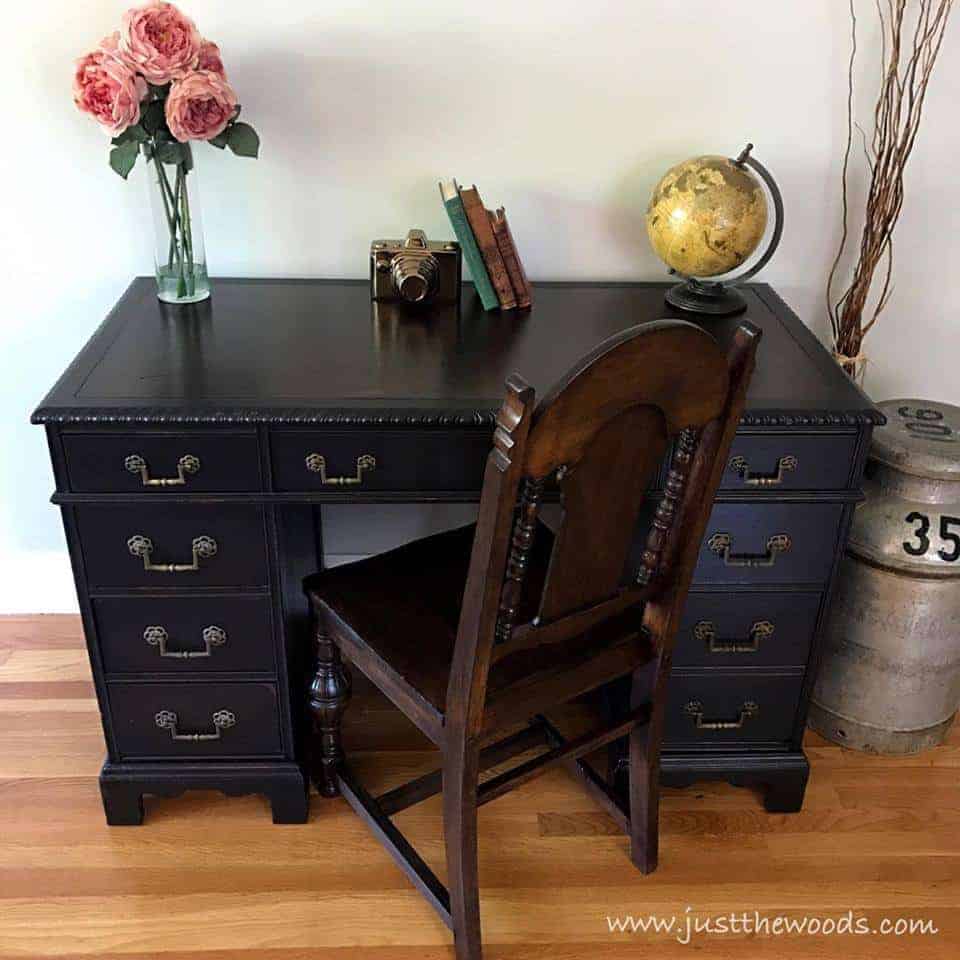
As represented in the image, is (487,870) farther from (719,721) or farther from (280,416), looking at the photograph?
(280,416)

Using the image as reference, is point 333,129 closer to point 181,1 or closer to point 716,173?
point 181,1

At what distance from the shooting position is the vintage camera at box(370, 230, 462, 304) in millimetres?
1942

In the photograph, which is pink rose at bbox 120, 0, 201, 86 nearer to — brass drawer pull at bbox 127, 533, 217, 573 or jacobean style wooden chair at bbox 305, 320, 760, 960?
brass drawer pull at bbox 127, 533, 217, 573

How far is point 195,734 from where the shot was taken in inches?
74.6

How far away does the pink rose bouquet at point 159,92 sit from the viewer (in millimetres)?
1706

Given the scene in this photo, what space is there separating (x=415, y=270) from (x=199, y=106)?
44 centimetres

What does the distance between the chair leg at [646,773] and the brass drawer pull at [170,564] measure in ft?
2.31

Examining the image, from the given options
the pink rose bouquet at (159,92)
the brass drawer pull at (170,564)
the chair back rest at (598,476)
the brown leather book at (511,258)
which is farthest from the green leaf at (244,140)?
the chair back rest at (598,476)

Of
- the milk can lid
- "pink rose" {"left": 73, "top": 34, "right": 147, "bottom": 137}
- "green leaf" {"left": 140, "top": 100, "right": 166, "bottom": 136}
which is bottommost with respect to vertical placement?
the milk can lid

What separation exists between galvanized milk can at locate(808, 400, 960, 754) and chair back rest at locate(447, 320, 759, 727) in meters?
0.60

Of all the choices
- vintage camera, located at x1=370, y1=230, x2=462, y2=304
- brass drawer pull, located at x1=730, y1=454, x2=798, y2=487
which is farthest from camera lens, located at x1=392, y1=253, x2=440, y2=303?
brass drawer pull, located at x1=730, y1=454, x2=798, y2=487

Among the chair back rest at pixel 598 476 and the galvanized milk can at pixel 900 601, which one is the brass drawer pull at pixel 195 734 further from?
the galvanized milk can at pixel 900 601

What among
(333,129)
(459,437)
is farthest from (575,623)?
(333,129)

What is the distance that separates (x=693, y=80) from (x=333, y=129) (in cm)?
67
